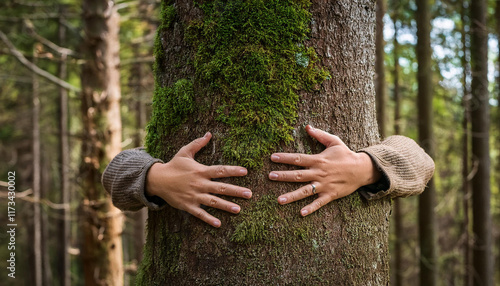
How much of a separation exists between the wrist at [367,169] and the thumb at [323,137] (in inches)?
4.8

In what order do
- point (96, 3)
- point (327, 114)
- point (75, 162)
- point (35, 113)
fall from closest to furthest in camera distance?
point (327, 114), point (96, 3), point (35, 113), point (75, 162)

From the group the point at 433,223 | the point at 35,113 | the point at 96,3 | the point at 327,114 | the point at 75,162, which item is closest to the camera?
the point at 327,114

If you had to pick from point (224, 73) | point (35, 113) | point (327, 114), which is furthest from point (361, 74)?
point (35, 113)

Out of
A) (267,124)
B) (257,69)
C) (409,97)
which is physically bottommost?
(267,124)

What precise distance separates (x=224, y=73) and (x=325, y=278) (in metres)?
0.98

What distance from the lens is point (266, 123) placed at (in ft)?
5.26

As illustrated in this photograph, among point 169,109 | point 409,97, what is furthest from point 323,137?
point 409,97

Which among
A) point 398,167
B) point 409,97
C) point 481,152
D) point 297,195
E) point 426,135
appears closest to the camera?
point 297,195

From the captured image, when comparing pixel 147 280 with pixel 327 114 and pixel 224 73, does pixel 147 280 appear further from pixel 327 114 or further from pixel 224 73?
pixel 327 114

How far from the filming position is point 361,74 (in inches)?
71.2

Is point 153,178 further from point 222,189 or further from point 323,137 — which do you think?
point 323,137

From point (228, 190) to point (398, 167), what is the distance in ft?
2.72

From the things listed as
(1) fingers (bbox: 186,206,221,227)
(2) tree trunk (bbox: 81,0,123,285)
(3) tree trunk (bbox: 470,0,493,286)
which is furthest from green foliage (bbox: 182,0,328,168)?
(3) tree trunk (bbox: 470,0,493,286)

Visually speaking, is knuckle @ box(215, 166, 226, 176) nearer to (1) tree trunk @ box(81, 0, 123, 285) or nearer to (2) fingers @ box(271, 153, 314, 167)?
(2) fingers @ box(271, 153, 314, 167)
